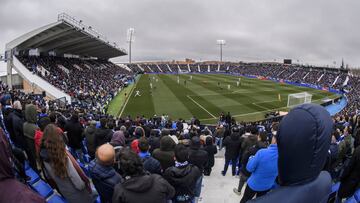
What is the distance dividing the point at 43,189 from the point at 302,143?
4.31 meters

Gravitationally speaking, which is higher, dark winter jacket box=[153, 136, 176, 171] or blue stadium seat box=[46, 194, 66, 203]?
dark winter jacket box=[153, 136, 176, 171]

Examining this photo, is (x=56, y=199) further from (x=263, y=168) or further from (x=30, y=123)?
(x=263, y=168)

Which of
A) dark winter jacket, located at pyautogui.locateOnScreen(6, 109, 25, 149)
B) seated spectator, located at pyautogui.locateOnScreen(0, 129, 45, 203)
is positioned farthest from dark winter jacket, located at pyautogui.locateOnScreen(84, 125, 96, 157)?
seated spectator, located at pyautogui.locateOnScreen(0, 129, 45, 203)

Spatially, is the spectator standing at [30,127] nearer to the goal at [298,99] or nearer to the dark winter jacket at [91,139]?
the dark winter jacket at [91,139]

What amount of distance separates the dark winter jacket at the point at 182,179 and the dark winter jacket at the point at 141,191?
127 centimetres

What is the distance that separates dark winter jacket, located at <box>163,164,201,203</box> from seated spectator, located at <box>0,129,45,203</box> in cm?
272

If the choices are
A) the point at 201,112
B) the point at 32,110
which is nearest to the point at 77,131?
the point at 32,110

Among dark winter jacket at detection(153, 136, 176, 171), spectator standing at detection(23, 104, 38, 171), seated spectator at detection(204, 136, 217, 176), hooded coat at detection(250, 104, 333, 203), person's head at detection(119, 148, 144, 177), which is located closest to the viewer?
hooded coat at detection(250, 104, 333, 203)

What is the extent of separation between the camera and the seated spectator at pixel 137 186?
3.24 m

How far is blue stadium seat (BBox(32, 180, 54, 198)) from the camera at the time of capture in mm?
4461

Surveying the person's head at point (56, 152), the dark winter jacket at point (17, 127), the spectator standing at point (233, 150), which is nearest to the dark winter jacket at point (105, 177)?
the person's head at point (56, 152)

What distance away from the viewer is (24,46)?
38031mm

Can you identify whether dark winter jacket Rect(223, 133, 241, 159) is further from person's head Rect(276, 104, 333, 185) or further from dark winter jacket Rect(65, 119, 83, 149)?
person's head Rect(276, 104, 333, 185)

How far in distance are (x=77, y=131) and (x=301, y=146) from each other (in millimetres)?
7234
